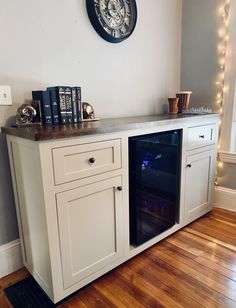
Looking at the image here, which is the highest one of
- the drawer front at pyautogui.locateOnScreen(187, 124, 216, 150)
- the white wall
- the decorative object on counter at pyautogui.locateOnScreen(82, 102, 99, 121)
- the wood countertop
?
the white wall

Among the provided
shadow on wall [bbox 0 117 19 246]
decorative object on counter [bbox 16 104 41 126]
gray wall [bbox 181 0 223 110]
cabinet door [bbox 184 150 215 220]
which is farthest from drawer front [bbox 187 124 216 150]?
shadow on wall [bbox 0 117 19 246]

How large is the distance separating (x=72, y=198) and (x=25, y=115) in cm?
57

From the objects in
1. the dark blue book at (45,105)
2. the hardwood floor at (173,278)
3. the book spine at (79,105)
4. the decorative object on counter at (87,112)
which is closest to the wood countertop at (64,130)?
the dark blue book at (45,105)

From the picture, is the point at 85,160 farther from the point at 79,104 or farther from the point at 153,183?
the point at 153,183

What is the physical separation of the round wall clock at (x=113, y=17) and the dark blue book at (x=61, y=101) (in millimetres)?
645

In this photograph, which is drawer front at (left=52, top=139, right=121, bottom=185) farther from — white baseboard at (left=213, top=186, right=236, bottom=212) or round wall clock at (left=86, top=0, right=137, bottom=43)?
white baseboard at (left=213, top=186, right=236, bottom=212)

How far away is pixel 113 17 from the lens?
180cm

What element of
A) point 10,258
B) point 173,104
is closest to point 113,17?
point 173,104

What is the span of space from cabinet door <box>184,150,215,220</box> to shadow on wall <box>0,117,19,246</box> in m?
1.27

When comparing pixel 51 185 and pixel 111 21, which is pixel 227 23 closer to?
pixel 111 21

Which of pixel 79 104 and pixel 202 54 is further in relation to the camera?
pixel 202 54

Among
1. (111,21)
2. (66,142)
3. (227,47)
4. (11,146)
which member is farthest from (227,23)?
(11,146)

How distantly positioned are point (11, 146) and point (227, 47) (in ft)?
6.42

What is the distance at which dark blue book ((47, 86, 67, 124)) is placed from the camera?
4.60 ft
